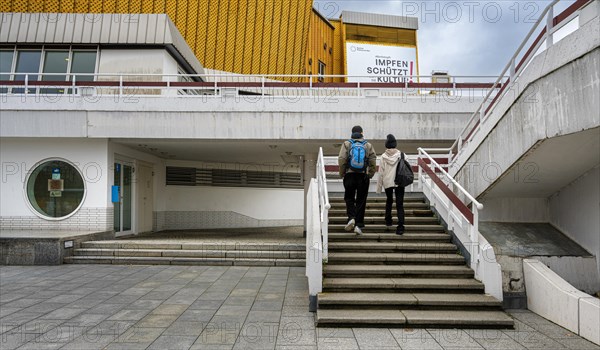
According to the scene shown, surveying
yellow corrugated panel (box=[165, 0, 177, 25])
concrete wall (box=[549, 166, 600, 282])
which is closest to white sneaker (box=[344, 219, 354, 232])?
concrete wall (box=[549, 166, 600, 282])

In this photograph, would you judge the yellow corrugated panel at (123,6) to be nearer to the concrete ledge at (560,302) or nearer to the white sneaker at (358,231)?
the white sneaker at (358,231)

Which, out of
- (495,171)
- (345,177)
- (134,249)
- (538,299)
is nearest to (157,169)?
(134,249)

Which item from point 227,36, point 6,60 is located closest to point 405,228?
point 6,60

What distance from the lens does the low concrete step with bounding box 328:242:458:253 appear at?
6496 mm

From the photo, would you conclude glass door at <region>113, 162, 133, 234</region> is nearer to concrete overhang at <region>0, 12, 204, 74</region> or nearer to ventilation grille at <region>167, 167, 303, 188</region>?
ventilation grille at <region>167, 167, 303, 188</region>

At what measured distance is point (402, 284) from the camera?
5.57 metres

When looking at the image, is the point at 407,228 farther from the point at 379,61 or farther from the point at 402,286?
the point at 379,61

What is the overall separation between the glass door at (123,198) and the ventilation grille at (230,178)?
3.05 m

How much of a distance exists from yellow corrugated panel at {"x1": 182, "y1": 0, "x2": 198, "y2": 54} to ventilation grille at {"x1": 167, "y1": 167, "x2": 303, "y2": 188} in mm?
8167

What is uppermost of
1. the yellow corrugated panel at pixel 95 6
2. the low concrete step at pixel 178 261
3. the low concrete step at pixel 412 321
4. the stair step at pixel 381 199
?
the yellow corrugated panel at pixel 95 6

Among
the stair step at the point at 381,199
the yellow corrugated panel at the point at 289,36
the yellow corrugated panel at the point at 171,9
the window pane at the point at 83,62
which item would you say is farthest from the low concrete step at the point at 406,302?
the yellow corrugated panel at the point at 289,36

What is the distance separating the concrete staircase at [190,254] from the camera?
9.11 m

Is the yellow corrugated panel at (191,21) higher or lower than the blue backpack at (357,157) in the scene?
higher

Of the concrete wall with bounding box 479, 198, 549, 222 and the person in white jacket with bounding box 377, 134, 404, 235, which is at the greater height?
the person in white jacket with bounding box 377, 134, 404, 235
